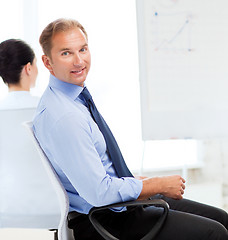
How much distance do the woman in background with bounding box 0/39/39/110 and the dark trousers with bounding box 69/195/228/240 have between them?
1015 mm

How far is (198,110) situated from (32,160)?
4.09 ft

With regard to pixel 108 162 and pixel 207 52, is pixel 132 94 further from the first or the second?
pixel 108 162

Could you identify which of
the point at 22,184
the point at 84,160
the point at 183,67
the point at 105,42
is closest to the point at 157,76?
the point at 183,67

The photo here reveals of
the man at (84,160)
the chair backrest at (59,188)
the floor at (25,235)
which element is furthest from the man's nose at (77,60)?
the floor at (25,235)

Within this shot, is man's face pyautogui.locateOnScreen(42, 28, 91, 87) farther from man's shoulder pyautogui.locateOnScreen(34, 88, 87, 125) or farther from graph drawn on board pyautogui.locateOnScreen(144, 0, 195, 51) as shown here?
graph drawn on board pyautogui.locateOnScreen(144, 0, 195, 51)

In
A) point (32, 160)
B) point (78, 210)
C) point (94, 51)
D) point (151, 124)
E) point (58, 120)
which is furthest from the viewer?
point (94, 51)

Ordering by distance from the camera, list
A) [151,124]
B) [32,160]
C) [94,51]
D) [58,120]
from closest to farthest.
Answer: [58,120], [32,160], [151,124], [94,51]

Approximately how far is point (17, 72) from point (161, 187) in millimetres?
1292

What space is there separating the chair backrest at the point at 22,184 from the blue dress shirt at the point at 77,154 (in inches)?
26.0

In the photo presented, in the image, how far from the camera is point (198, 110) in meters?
2.73

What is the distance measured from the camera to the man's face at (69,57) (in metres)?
1.39

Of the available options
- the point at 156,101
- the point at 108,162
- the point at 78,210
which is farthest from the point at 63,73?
the point at 156,101

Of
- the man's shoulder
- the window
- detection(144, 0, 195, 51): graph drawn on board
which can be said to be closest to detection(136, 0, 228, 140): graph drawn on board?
detection(144, 0, 195, 51): graph drawn on board

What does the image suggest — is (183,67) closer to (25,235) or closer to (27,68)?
(27,68)
